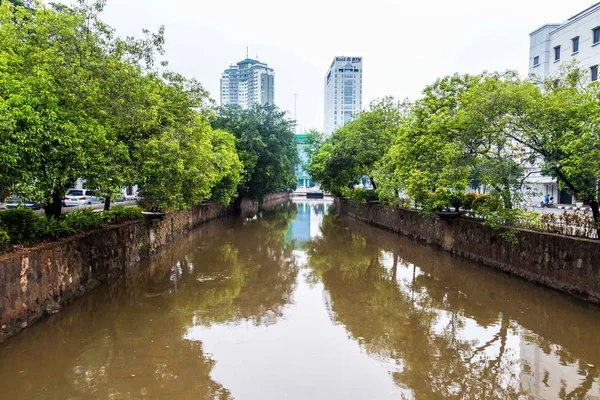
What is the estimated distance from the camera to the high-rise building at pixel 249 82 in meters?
97.8

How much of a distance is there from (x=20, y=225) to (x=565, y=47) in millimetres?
39030

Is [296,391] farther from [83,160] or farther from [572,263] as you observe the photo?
[572,263]

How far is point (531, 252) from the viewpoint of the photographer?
12.4m

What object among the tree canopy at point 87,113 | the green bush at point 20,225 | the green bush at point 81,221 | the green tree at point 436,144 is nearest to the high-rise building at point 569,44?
the green tree at point 436,144

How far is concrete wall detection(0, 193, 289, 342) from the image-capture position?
25.0 ft

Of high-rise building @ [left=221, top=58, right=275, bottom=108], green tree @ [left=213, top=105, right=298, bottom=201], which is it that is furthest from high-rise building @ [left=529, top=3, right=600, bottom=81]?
high-rise building @ [left=221, top=58, right=275, bottom=108]

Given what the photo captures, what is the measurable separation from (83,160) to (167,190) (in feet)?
14.9

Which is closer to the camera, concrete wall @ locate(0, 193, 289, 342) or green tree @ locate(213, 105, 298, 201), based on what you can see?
concrete wall @ locate(0, 193, 289, 342)

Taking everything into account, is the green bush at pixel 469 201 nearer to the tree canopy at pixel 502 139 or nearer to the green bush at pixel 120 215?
the tree canopy at pixel 502 139

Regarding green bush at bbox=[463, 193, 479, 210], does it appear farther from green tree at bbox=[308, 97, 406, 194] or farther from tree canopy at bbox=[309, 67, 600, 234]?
green tree at bbox=[308, 97, 406, 194]

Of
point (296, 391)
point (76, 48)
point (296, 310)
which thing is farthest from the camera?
point (76, 48)

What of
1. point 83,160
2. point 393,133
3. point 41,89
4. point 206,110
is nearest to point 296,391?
point 83,160

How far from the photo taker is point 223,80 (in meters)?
113

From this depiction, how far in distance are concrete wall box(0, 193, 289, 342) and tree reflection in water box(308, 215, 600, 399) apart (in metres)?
5.98
